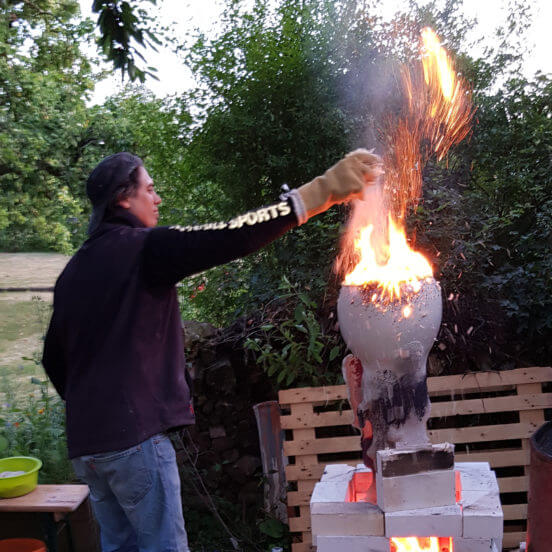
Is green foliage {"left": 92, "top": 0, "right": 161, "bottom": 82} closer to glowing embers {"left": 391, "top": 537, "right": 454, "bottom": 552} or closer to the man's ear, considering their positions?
the man's ear

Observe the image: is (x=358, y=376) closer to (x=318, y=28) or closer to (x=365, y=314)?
(x=365, y=314)

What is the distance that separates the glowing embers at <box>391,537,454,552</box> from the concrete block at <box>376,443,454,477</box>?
311 mm

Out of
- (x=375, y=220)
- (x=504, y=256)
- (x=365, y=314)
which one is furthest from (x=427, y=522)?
(x=504, y=256)

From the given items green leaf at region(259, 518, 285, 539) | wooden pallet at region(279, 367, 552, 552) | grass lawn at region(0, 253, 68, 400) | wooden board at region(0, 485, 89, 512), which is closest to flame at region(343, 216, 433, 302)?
wooden pallet at region(279, 367, 552, 552)

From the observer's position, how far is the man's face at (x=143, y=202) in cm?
204

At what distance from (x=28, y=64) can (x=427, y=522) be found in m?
9.28

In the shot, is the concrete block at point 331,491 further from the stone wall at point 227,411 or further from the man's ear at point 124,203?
the stone wall at point 227,411

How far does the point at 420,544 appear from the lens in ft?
7.81

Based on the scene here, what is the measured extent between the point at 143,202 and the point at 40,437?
7.91 ft

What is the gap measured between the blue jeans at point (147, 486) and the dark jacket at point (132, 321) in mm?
44

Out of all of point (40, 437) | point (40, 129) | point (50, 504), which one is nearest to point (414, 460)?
point (50, 504)

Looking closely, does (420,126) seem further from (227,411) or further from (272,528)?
(272,528)

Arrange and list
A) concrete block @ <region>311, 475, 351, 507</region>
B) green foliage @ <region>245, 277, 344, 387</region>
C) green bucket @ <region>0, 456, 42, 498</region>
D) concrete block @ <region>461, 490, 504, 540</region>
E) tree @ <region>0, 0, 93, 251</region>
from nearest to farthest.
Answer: concrete block @ <region>461, 490, 504, 540</region>
concrete block @ <region>311, 475, 351, 507</region>
green bucket @ <region>0, 456, 42, 498</region>
green foliage @ <region>245, 277, 344, 387</region>
tree @ <region>0, 0, 93, 251</region>

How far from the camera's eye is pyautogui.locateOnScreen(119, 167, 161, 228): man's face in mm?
2037
